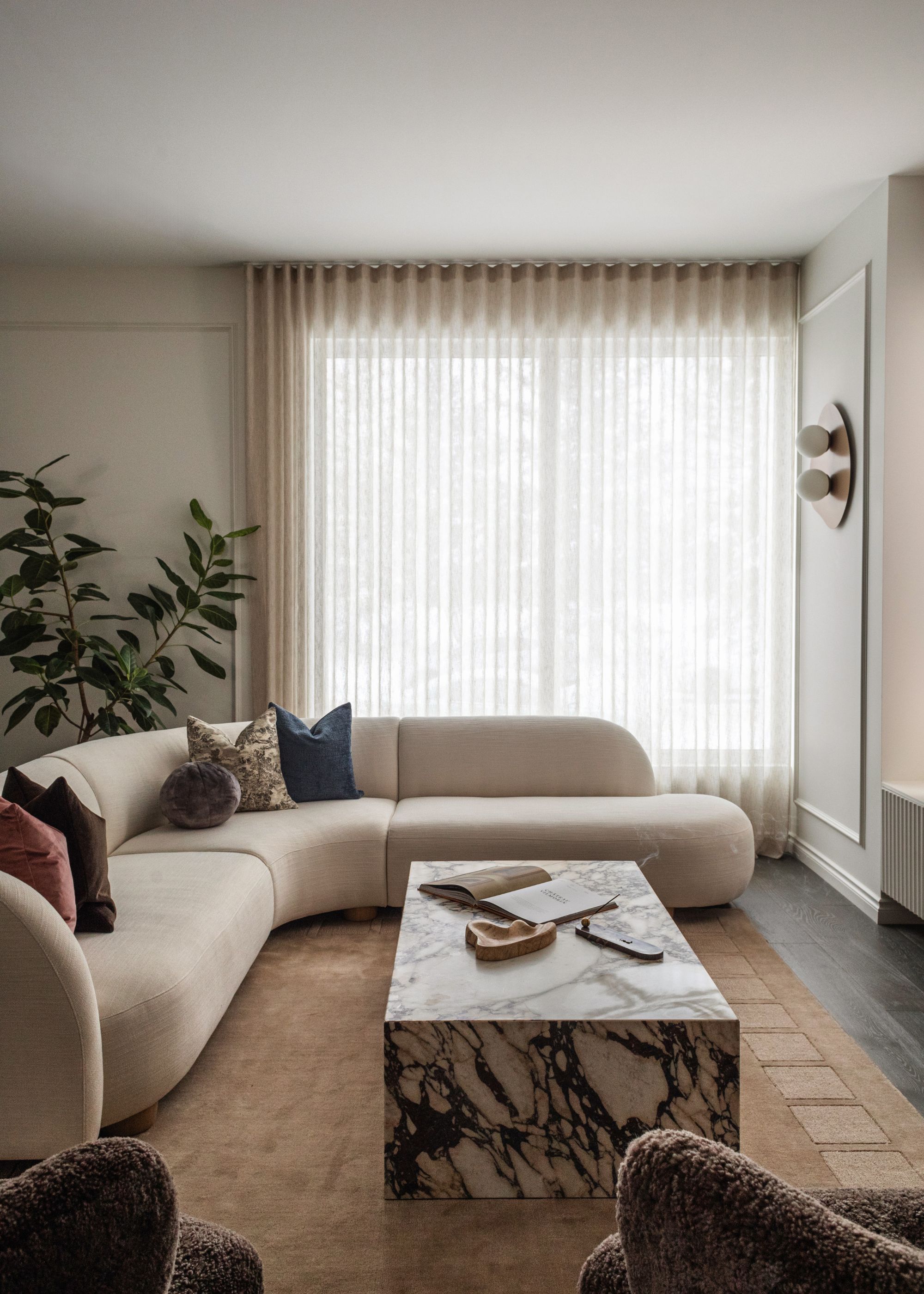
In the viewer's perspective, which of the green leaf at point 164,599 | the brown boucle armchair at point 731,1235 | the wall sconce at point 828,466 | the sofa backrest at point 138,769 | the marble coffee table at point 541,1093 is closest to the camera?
the brown boucle armchair at point 731,1235

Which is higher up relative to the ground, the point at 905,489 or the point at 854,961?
the point at 905,489

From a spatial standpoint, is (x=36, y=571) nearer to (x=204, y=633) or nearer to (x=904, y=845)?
(x=204, y=633)

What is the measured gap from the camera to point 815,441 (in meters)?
3.89

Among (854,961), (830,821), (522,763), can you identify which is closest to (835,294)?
(830,821)

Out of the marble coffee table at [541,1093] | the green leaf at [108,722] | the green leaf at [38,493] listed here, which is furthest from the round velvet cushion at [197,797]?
the marble coffee table at [541,1093]

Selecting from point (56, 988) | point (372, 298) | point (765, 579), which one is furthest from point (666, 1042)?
point (372, 298)

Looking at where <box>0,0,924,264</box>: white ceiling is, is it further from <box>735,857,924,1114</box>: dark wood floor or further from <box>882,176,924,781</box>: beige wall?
<box>735,857,924,1114</box>: dark wood floor

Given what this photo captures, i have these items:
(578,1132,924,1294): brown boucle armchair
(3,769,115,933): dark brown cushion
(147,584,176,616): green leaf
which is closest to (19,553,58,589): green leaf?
(147,584,176,616): green leaf

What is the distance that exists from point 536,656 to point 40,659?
7.69ft

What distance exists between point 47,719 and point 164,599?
0.79m

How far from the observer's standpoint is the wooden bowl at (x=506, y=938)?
1995 millimetres

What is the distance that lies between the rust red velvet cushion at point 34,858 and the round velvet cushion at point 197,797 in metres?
1.10

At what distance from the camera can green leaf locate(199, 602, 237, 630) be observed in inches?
165

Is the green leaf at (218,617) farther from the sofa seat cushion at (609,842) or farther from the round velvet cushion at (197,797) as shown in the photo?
the sofa seat cushion at (609,842)
